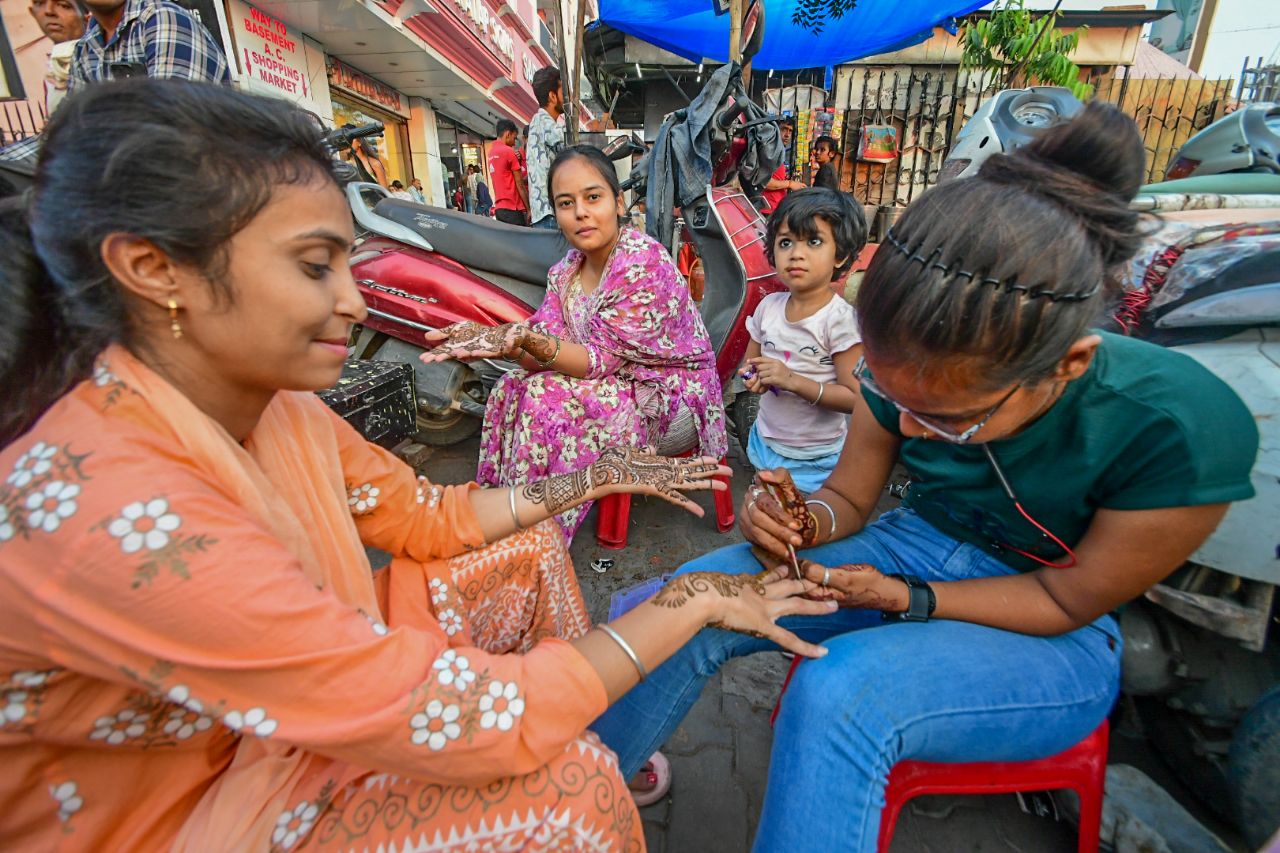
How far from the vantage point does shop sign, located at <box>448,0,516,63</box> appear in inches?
431

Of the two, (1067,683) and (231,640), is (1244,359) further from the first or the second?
(231,640)

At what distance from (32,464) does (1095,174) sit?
1.65m

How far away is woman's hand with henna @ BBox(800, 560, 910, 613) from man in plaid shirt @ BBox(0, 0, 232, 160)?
317 cm

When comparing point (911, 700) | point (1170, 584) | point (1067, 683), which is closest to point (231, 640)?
point (911, 700)

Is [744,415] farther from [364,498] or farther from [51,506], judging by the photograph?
[51,506]

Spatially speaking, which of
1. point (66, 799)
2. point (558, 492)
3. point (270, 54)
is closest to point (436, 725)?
point (66, 799)

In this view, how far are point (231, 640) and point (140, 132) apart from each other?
68 cm

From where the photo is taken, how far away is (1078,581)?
112 centimetres

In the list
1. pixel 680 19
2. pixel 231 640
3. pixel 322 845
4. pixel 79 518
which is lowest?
pixel 322 845

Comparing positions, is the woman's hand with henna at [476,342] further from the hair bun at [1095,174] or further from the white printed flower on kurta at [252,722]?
the hair bun at [1095,174]

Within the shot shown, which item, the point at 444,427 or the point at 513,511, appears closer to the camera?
the point at 513,511

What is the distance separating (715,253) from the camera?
3.72 m

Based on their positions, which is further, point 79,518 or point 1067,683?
point 1067,683

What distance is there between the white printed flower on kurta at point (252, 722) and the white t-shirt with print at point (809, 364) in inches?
82.8
